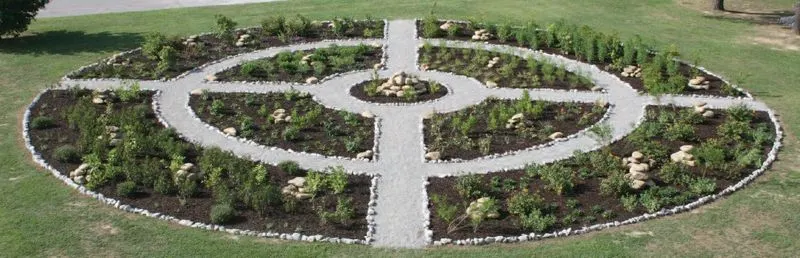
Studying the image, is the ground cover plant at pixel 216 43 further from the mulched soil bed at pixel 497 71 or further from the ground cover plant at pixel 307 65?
the mulched soil bed at pixel 497 71

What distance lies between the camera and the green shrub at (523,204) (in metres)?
17.5

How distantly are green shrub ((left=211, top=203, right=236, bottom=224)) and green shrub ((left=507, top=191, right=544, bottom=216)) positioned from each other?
5986 mm

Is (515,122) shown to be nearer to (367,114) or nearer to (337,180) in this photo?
(367,114)

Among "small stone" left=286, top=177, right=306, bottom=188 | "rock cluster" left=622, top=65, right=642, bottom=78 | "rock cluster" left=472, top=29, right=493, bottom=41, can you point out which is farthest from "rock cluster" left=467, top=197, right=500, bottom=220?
"rock cluster" left=472, top=29, right=493, bottom=41

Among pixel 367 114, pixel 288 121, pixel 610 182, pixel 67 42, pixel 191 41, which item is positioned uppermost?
pixel 191 41

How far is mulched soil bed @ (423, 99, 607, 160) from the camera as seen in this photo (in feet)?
68.7

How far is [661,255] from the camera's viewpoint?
52.5 ft

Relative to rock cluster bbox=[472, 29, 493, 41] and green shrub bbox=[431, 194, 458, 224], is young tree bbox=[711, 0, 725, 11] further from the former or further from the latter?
green shrub bbox=[431, 194, 458, 224]

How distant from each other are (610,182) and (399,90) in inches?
331

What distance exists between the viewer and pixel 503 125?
22.5 metres

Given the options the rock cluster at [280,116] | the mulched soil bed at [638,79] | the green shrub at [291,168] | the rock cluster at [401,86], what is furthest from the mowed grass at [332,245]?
the rock cluster at [401,86]

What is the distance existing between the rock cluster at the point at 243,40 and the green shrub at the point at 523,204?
1574 centimetres

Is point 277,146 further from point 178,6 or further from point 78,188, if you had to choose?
point 178,6

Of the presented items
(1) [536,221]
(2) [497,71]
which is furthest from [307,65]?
(1) [536,221]
